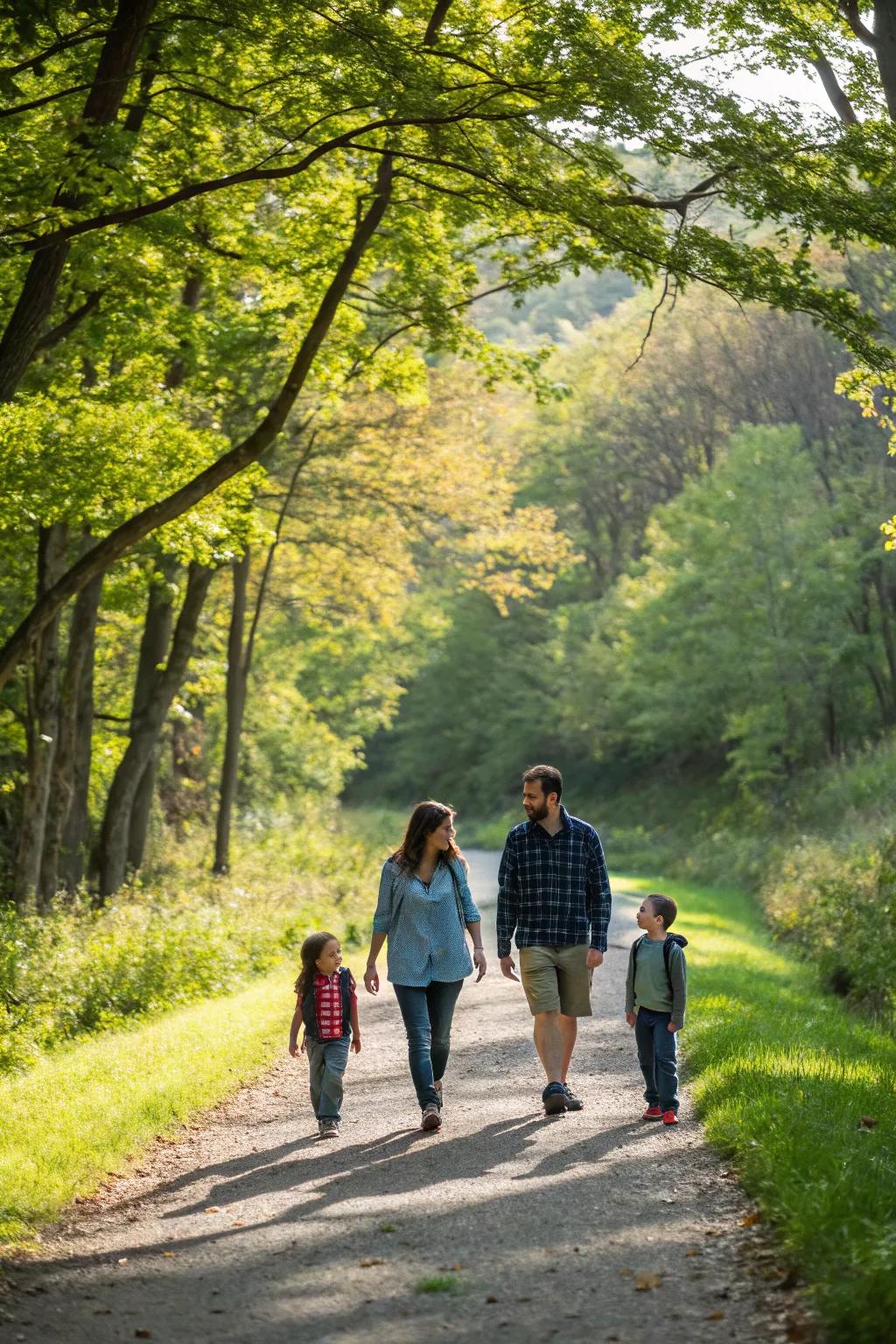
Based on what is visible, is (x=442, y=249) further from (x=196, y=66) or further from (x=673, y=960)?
(x=673, y=960)

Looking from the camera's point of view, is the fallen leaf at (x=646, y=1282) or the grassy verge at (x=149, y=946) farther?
the grassy verge at (x=149, y=946)

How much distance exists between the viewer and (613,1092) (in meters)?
9.48

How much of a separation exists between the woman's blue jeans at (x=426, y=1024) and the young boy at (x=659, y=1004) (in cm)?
107

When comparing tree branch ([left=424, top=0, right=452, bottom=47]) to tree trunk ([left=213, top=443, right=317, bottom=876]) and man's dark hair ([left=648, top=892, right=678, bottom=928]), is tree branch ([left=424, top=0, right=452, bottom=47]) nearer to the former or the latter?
A: man's dark hair ([left=648, top=892, right=678, bottom=928])

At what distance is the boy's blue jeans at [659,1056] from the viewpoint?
8.33 metres

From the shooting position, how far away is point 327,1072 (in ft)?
28.7

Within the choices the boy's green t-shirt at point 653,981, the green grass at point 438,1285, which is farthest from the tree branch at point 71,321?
the green grass at point 438,1285

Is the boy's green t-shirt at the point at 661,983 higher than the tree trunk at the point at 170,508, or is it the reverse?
the tree trunk at the point at 170,508

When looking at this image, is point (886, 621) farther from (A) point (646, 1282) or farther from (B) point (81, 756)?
(A) point (646, 1282)

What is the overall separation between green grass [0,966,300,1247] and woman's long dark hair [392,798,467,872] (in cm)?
227

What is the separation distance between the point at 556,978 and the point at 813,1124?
1.88 metres

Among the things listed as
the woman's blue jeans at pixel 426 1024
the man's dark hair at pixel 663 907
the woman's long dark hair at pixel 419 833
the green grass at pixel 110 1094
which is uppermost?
the woman's long dark hair at pixel 419 833

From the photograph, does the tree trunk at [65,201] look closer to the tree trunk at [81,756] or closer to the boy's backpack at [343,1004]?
the boy's backpack at [343,1004]

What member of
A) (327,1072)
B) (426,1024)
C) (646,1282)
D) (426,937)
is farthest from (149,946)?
Result: (646,1282)
